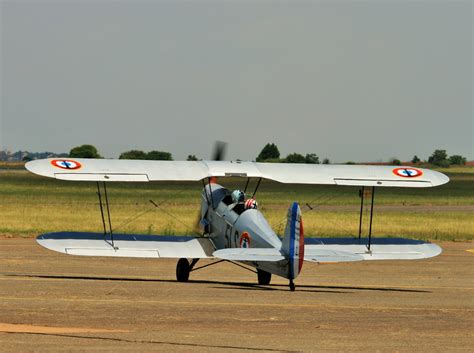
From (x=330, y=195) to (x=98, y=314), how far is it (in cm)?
6389

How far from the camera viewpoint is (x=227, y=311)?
51.9 feet

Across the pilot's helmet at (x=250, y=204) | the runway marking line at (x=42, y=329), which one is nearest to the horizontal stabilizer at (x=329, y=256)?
the pilot's helmet at (x=250, y=204)

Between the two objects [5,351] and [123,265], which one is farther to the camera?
[123,265]

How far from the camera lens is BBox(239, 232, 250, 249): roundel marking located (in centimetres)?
1991

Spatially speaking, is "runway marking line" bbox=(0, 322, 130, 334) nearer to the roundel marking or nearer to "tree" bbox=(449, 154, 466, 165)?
the roundel marking

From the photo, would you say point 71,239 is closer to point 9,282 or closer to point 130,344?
point 9,282

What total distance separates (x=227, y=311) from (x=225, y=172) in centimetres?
562

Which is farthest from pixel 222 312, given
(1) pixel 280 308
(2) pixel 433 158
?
(2) pixel 433 158

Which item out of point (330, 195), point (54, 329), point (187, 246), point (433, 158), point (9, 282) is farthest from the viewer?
point (433, 158)

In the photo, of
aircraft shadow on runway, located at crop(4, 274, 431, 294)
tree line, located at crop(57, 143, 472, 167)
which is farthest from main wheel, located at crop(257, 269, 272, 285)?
Result: tree line, located at crop(57, 143, 472, 167)

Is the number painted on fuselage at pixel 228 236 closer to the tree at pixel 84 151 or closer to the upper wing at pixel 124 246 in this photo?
the upper wing at pixel 124 246

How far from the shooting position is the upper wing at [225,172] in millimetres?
19719

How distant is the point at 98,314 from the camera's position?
49.2 ft

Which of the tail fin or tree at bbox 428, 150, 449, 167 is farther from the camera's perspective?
tree at bbox 428, 150, 449, 167
